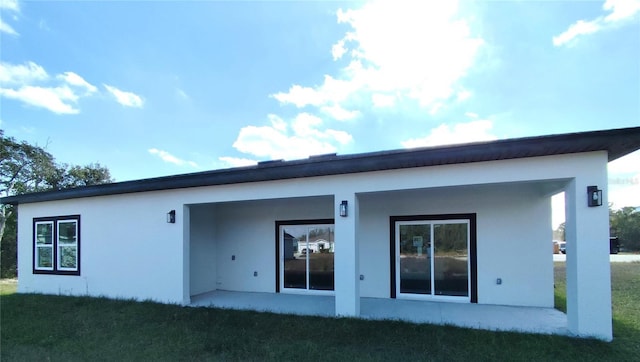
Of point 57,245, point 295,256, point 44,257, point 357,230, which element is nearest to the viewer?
point 357,230

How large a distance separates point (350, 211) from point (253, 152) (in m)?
15.2

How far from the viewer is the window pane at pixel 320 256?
10219 mm

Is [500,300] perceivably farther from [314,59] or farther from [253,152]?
[253,152]

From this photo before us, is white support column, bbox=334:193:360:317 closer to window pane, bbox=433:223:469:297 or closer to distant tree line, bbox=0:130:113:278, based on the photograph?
window pane, bbox=433:223:469:297

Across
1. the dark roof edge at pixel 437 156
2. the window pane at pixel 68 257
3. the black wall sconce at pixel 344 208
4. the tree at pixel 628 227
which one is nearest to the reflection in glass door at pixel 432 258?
the black wall sconce at pixel 344 208

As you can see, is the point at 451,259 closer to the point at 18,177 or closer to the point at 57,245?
the point at 57,245

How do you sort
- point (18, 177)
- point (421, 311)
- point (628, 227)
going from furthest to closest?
point (628, 227), point (18, 177), point (421, 311)

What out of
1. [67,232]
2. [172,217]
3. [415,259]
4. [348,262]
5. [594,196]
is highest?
[594,196]

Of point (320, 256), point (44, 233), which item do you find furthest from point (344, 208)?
point (44, 233)

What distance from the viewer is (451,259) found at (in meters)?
8.99

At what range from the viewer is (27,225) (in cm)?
1164

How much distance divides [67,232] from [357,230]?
8.94 meters

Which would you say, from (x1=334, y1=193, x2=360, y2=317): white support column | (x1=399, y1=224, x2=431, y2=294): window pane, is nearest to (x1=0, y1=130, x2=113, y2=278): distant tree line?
(x1=334, y1=193, x2=360, y2=317): white support column

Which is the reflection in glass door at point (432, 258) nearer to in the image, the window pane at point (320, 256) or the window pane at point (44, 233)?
the window pane at point (320, 256)
